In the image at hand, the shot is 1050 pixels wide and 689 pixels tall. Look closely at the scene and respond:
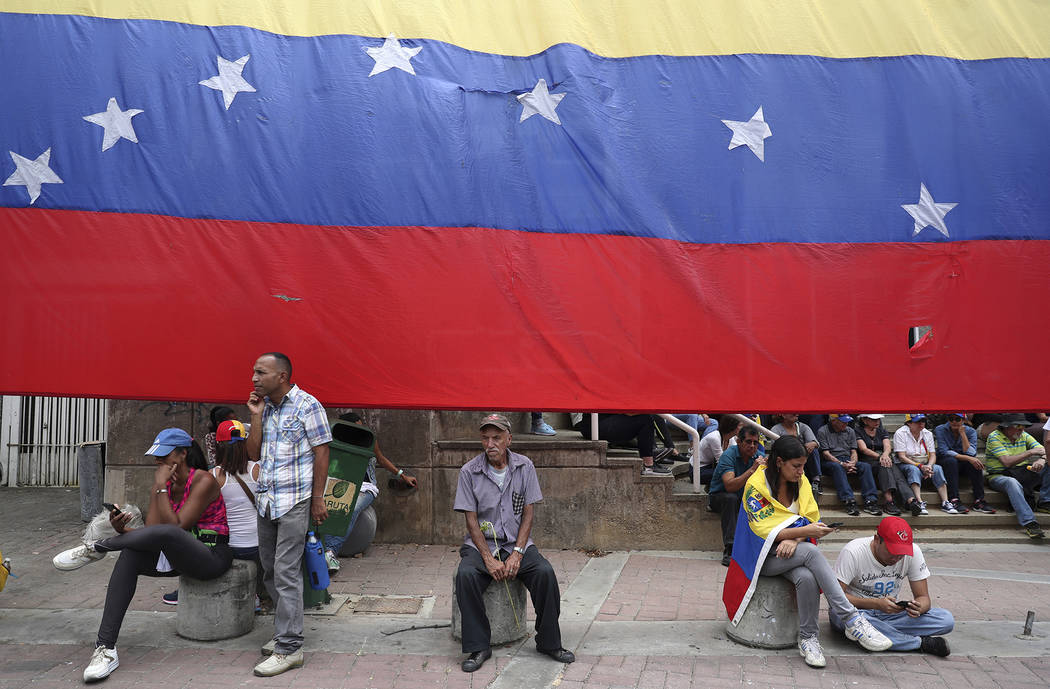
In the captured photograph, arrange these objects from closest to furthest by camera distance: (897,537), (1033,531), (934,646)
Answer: (897,537), (934,646), (1033,531)

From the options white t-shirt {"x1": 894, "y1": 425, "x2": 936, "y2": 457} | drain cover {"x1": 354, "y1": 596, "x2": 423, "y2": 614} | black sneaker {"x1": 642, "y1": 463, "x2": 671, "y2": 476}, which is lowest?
drain cover {"x1": 354, "y1": 596, "x2": 423, "y2": 614}

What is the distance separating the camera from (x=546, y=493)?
8.96 metres

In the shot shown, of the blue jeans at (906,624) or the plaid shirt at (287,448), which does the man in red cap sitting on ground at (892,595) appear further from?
the plaid shirt at (287,448)

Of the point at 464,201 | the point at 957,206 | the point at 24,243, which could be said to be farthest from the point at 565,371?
the point at 24,243

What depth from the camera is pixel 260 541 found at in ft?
18.2

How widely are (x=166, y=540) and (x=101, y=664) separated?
0.77 m

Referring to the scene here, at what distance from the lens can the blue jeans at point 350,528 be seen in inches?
295

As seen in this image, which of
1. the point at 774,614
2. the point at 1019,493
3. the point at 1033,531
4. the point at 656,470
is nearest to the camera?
the point at 774,614

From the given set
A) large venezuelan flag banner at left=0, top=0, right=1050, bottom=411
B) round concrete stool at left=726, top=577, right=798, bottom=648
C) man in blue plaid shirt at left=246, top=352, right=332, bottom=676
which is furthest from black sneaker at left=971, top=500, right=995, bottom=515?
man in blue plaid shirt at left=246, top=352, right=332, bottom=676

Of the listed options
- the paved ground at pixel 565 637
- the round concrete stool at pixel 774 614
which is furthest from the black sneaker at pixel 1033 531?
the round concrete stool at pixel 774 614

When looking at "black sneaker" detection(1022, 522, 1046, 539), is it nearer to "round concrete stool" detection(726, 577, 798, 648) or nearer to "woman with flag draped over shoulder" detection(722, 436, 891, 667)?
"woman with flag draped over shoulder" detection(722, 436, 891, 667)

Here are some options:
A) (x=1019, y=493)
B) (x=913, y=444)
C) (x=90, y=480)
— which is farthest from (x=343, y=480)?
(x=1019, y=493)

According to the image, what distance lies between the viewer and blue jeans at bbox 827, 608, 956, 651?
5723 mm

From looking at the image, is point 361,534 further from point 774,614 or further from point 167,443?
point 774,614
